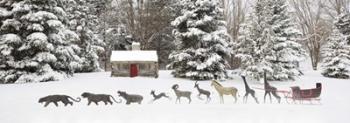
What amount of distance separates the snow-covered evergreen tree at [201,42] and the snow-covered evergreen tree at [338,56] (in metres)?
9.09

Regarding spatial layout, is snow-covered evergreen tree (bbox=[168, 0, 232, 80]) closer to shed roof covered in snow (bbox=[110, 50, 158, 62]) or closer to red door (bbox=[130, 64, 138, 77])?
shed roof covered in snow (bbox=[110, 50, 158, 62])

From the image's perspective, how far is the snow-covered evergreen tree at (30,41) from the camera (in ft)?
65.8

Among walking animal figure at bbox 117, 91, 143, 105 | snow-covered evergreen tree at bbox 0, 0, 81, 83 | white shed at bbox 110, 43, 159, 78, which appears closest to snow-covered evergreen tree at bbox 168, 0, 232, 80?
white shed at bbox 110, 43, 159, 78

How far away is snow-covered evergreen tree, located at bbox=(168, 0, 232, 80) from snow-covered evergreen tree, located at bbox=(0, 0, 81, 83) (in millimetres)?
7862

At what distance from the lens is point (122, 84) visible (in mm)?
18875

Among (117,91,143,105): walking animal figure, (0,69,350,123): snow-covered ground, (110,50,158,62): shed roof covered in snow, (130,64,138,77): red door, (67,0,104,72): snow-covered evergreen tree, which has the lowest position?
(0,69,350,123): snow-covered ground

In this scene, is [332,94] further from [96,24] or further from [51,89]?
[96,24]

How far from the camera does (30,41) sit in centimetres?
2014

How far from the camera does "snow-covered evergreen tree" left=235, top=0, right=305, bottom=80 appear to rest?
21.5 m

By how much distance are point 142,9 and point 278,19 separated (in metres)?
17.4

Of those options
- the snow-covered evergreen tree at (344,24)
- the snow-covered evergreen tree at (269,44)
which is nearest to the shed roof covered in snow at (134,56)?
the snow-covered evergreen tree at (269,44)

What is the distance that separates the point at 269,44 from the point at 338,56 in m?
7.71

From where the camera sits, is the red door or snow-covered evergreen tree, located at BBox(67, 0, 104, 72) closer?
the red door

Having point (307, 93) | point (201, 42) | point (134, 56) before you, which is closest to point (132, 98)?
point (307, 93)
